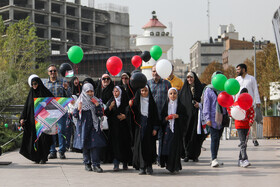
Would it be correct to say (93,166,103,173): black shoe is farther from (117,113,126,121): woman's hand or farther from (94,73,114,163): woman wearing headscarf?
(117,113,126,121): woman's hand

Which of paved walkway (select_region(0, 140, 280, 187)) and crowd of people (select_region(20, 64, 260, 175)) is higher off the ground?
crowd of people (select_region(20, 64, 260, 175))

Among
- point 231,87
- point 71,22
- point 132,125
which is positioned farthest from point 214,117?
point 71,22

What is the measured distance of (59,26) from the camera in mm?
105688

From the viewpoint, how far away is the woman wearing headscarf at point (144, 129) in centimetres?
968

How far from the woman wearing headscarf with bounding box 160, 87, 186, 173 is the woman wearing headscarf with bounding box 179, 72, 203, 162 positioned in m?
1.84

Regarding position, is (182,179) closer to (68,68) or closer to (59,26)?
(68,68)

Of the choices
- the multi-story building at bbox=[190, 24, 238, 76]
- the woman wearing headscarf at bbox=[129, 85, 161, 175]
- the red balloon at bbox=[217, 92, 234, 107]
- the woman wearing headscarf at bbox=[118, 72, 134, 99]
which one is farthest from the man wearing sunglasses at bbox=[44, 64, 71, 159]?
the multi-story building at bbox=[190, 24, 238, 76]

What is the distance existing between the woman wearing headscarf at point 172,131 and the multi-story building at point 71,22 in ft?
288

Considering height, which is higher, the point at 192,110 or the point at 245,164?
the point at 192,110

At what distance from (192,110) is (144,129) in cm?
274

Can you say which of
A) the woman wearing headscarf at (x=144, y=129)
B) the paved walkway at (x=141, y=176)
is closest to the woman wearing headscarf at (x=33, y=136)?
the paved walkway at (x=141, y=176)

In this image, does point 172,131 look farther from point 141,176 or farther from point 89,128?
point 89,128

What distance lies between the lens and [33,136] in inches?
463

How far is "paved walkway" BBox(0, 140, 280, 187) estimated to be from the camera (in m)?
8.53
